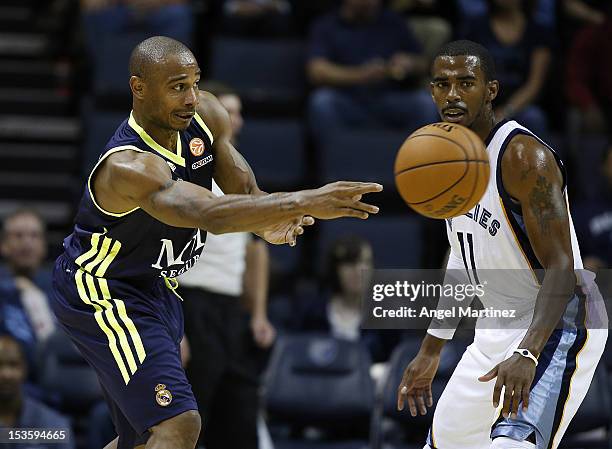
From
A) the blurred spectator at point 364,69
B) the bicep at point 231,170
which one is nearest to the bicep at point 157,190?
the bicep at point 231,170

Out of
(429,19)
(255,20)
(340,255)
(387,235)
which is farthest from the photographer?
(429,19)

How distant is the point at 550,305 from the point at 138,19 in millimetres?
6191

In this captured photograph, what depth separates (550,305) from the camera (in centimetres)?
422

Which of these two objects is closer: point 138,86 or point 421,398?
point 138,86

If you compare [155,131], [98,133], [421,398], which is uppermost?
[98,133]

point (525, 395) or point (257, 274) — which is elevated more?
point (257, 274)

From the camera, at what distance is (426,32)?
9.70m

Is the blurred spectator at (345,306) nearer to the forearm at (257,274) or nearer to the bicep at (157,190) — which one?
the forearm at (257,274)

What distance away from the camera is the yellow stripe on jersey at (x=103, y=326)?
15.0 feet

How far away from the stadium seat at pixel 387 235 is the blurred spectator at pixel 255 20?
2.10 metres

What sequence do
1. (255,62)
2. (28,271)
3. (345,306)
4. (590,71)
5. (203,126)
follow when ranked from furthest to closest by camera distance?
(255,62) → (590,71) → (28,271) → (345,306) → (203,126)

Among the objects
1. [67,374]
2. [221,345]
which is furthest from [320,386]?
[67,374]

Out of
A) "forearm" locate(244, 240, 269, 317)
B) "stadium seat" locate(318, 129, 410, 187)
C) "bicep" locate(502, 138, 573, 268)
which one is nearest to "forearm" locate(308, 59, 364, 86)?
"stadium seat" locate(318, 129, 410, 187)

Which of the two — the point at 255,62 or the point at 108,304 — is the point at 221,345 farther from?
the point at 255,62
